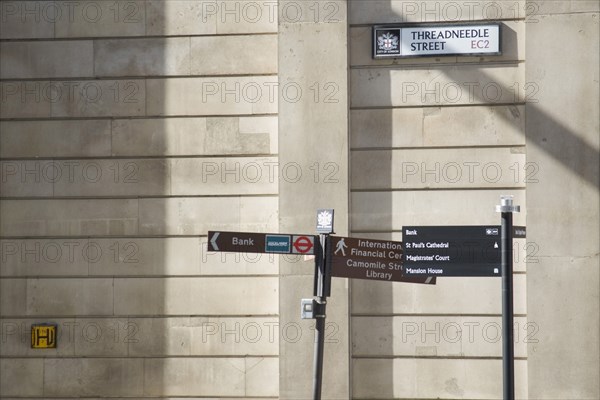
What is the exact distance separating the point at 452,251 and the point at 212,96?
15.0 feet

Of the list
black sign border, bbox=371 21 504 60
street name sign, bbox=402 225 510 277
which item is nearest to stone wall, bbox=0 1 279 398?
black sign border, bbox=371 21 504 60

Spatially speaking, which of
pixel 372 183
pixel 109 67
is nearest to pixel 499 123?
pixel 372 183

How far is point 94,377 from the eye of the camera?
1260 centimetres

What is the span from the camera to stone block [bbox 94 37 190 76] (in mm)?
12695

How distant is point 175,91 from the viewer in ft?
41.6

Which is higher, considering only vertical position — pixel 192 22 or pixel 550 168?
pixel 192 22

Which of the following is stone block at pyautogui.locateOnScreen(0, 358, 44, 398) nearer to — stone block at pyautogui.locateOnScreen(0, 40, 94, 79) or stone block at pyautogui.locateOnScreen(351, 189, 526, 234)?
stone block at pyautogui.locateOnScreen(0, 40, 94, 79)

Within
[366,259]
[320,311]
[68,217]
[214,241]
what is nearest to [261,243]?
[214,241]

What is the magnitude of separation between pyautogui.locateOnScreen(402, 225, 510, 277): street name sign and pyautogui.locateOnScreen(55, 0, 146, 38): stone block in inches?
211

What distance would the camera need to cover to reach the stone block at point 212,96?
1258 centimetres

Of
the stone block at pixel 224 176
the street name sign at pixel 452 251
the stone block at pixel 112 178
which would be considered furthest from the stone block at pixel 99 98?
the street name sign at pixel 452 251

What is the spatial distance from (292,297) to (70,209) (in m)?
3.35

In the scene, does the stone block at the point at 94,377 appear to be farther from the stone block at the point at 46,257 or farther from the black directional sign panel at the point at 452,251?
the black directional sign panel at the point at 452,251

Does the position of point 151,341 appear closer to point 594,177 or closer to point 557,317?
point 557,317
